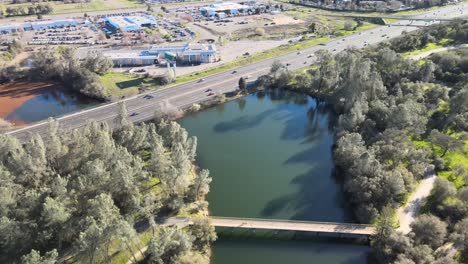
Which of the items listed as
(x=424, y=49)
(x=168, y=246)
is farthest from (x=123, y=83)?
(x=424, y=49)

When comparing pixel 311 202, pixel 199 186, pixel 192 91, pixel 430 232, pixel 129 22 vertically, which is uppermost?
pixel 129 22

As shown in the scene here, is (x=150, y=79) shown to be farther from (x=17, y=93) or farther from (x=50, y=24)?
(x=50, y=24)

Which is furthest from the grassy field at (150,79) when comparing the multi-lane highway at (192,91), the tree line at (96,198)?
the tree line at (96,198)

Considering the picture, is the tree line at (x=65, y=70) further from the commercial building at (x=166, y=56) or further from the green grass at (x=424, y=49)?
the green grass at (x=424, y=49)

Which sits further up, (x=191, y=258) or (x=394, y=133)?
(x=394, y=133)

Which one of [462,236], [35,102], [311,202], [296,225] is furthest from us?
[35,102]

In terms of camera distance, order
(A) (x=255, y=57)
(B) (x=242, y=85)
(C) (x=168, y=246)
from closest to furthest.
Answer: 1. (C) (x=168, y=246)
2. (B) (x=242, y=85)
3. (A) (x=255, y=57)

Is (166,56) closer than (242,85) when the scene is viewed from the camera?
No
